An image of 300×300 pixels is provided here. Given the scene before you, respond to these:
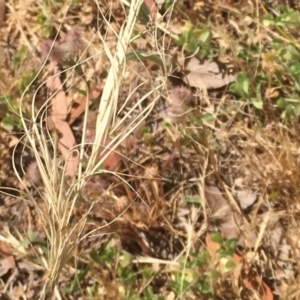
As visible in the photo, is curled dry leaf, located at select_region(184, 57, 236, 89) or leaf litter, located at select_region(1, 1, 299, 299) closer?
leaf litter, located at select_region(1, 1, 299, 299)

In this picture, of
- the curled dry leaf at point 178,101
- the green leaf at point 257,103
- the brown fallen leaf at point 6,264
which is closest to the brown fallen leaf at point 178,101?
the curled dry leaf at point 178,101

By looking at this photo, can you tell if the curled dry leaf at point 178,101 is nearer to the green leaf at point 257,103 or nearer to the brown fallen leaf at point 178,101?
the brown fallen leaf at point 178,101

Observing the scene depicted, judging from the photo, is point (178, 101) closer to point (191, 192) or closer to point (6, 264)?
point (191, 192)

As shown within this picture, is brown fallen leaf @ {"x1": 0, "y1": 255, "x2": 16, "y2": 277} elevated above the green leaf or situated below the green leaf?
below

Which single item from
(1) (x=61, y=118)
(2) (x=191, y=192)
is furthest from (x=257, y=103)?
(1) (x=61, y=118)

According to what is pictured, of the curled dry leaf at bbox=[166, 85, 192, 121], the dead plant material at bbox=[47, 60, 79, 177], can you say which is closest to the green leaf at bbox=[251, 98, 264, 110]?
the curled dry leaf at bbox=[166, 85, 192, 121]

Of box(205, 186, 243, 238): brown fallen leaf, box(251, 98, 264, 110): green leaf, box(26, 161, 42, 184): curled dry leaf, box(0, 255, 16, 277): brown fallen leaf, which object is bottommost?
box(0, 255, 16, 277): brown fallen leaf

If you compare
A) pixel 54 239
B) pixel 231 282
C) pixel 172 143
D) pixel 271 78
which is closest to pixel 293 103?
pixel 271 78

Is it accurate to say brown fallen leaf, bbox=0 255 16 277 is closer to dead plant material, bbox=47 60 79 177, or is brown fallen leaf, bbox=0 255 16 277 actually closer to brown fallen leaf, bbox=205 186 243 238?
dead plant material, bbox=47 60 79 177

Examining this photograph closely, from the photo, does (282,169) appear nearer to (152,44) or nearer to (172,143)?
(172,143)
